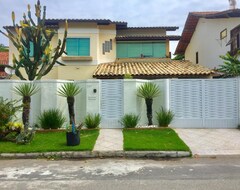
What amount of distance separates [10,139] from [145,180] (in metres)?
5.81

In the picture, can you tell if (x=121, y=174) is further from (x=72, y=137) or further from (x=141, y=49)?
(x=141, y=49)

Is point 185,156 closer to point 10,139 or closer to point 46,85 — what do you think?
point 10,139

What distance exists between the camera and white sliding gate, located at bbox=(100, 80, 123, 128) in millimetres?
12461

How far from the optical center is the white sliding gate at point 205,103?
12320 millimetres

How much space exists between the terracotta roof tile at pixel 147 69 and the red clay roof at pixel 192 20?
3659mm

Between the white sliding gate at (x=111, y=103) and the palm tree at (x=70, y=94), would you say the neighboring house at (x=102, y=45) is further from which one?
the palm tree at (x=70, y=94)

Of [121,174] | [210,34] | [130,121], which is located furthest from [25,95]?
[210,34]

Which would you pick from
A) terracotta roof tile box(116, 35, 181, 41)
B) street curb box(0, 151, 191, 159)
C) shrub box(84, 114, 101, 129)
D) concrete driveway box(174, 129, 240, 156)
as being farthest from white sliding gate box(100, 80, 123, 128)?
terracotta roof tile box(116, 35, 181, 41)

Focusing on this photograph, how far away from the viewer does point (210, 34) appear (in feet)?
69.2

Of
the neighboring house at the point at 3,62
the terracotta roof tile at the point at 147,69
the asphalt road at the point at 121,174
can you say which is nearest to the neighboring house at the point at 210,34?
the terracotta roof tile at the point at 147,69

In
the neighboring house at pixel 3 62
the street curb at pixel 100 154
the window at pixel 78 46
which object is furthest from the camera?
the neighboring house at pixel 3 62

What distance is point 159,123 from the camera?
479 inches

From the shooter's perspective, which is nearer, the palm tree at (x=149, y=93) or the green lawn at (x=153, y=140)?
the green lawn at (x=153, y=140)

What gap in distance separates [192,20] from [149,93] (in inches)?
524
